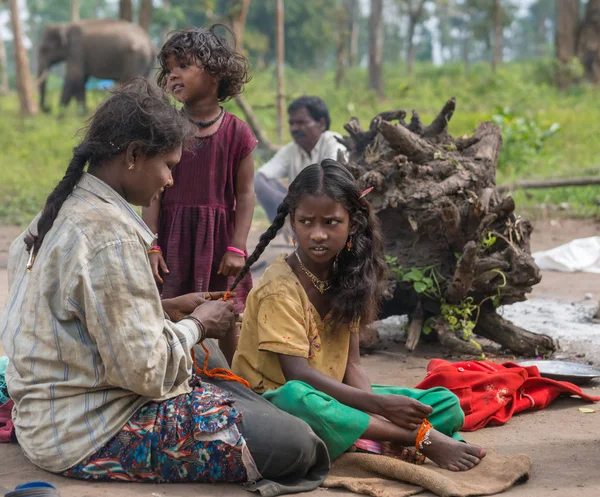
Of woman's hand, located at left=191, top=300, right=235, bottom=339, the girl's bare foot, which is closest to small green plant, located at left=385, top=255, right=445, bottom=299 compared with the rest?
the girl's bare foot

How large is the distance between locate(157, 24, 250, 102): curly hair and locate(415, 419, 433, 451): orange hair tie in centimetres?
185

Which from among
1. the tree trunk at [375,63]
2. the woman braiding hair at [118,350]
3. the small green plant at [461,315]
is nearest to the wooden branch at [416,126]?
the small green plant at [461,315]

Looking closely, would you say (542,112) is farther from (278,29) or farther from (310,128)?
(310,128)

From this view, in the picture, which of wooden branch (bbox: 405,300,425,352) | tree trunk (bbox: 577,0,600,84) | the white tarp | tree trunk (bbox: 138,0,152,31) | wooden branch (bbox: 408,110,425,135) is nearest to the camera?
wooden branch (bbox: 405,300,425,352)

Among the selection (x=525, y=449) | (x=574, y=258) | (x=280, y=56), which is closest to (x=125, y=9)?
(x=280, y=56)

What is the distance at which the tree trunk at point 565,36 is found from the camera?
60.3ft

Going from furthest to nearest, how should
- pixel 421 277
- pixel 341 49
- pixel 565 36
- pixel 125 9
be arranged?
pixel 341 49
pixel 565 36
pixel 125 9
pixel 421 277

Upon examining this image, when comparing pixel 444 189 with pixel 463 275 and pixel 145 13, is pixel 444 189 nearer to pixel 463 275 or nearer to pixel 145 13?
pixel 463 275

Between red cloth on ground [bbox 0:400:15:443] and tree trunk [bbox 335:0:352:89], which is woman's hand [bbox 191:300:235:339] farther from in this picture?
tree trunk [bbox 335:0:352:89]

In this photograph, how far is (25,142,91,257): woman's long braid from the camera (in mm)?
2428

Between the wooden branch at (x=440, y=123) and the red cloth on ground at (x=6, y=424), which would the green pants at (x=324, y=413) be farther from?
the wooden branch at (x=440, y=123)

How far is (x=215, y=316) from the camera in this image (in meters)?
2.77

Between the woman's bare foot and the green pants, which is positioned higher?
the green pants

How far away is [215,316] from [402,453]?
86 cm
